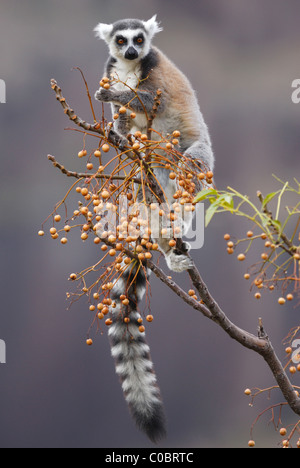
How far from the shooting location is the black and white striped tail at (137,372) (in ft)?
7.41

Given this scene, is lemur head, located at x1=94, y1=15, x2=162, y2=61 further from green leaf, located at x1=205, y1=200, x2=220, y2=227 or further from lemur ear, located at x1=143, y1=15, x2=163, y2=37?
green leaf, located at x1=205, y1=200, x2=220, y2=227

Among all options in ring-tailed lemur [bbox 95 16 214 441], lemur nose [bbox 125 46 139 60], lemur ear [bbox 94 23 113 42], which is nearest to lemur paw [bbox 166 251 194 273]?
ring-tailed lemur [bbox 95 16 214 441]

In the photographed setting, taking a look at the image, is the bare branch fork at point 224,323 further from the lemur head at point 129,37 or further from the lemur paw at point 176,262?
the lemur head at point 129,37

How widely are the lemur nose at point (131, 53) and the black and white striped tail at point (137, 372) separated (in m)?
1.18

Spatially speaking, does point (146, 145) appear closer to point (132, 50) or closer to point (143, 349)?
point (143, 349)

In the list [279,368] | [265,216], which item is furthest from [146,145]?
[279,368]

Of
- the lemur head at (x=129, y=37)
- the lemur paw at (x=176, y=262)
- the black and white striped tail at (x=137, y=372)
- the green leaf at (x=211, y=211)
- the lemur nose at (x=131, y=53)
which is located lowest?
the black and white striped tail at (x=137, y=372)

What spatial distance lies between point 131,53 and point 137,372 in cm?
168

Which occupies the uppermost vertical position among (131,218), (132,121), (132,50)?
(132,50)

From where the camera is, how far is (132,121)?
2.92m

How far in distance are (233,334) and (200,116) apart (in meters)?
1.71

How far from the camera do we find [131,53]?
3029 mm

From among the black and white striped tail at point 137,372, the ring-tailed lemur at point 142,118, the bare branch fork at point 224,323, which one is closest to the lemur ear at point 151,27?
the ring-tailed lemur at point 142,118

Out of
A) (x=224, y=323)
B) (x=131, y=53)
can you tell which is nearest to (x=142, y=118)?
(x=131, y=53)
